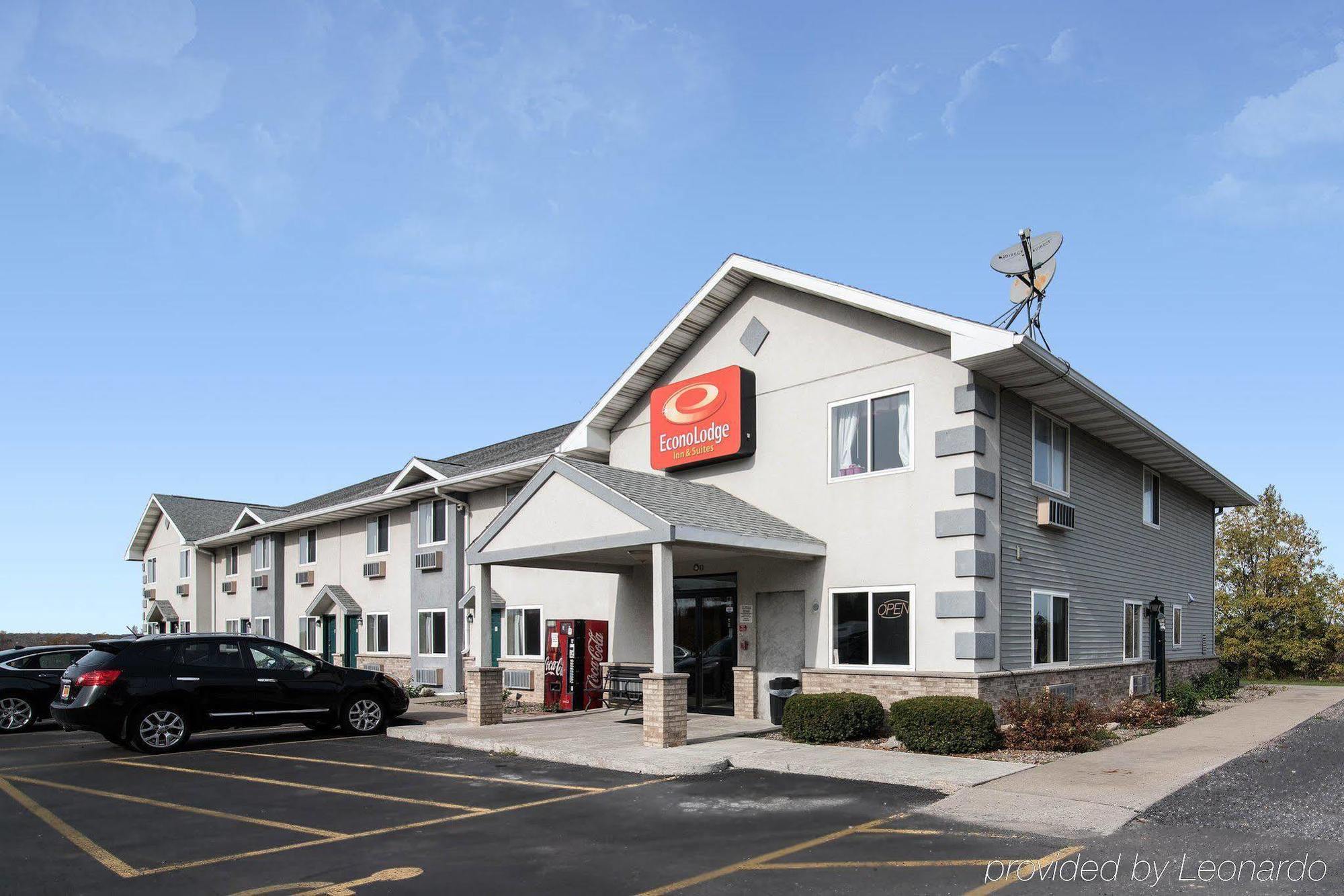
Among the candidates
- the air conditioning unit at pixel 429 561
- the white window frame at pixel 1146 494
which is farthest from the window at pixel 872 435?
the air conditioning unit at pixel 429 561

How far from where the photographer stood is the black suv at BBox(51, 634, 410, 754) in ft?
45.4

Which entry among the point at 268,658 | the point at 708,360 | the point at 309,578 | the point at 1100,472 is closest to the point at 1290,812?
the point at 1100,472

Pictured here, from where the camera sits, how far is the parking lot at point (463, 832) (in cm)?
733

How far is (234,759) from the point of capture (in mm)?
13445

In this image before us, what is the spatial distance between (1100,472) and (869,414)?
6.15m

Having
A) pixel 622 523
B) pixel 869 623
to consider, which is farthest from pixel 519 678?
pixel 869 623

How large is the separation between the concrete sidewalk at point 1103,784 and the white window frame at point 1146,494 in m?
5.99

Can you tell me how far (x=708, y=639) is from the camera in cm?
1802

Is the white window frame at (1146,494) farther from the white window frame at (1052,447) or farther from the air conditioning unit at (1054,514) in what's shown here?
the air conditioning unit at (1054,514)

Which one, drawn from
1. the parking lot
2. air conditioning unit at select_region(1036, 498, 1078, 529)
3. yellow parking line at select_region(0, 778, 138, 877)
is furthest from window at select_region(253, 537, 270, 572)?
air conditioning unit at select_region(1036, 498, 1078, 529)

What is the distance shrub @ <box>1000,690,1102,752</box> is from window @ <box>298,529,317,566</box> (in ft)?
80.4

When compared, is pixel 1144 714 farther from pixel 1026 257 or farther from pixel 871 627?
pixel 1026 257

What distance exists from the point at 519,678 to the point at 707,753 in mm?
10337

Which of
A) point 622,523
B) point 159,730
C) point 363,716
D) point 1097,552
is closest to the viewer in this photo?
point 159,730
